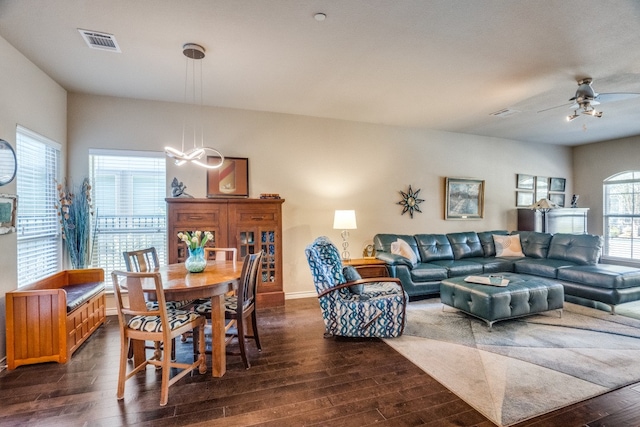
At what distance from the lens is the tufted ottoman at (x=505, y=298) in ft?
11.5

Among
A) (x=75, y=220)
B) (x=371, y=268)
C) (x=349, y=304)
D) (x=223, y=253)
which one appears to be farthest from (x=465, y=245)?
(x=75, y=220)

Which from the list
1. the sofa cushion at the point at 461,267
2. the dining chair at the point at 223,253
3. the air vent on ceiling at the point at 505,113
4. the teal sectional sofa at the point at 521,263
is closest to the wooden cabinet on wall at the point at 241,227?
the dining chair at the point at 223,253

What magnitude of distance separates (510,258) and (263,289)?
4339mm

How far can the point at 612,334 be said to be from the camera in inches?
133

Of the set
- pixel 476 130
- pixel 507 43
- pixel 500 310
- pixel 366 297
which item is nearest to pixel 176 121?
pixel 366 297

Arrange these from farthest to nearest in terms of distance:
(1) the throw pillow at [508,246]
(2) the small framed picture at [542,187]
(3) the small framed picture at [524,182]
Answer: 1. (2) the small framed picture at [542,187]
2. (3) the small framed picture at [524,182]
3. (1) the throw pillow at [508,246]

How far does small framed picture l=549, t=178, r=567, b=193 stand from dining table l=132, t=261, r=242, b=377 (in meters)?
7.53

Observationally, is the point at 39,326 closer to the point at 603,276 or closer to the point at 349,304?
the point at 349,304

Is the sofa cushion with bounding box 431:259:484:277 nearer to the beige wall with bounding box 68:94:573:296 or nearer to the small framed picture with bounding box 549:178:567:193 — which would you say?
the beige wall with bounding box 68:94:573:296

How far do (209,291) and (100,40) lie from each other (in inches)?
97.5

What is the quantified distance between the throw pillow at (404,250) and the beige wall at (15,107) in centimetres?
459

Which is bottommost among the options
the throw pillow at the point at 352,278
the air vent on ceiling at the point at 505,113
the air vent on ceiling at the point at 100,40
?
the throw pillow at the point at 352,278

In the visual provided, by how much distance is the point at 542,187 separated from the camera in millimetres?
7094

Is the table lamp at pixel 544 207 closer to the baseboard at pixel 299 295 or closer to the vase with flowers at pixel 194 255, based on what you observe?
the baseboard at pixel 299 295
